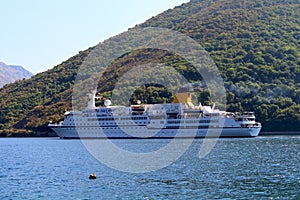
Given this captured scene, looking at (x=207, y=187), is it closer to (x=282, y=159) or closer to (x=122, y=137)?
(x=282, y=159)

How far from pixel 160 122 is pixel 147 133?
3.47 metres

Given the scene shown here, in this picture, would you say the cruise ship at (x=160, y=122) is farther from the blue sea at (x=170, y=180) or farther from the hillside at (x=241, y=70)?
the blue sea at (x=170, y=180)

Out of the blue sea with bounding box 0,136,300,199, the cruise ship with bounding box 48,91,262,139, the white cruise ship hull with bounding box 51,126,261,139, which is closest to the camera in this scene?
the blue sea with bounding box 0,136,300,199

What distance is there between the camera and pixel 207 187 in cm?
3581

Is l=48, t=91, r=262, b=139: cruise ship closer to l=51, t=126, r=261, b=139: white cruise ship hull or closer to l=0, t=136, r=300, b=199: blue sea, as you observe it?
l=51, t=126, r=261, b=139: white cruise ship hull

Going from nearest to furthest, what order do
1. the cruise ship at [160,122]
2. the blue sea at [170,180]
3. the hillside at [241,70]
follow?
the blue sea at [170,180], the cruise ship at [160,122], the hillside at [241,70]

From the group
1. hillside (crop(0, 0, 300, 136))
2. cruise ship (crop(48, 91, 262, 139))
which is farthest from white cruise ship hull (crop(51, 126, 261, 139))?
hillside (crop(0, 0, 300, 136))

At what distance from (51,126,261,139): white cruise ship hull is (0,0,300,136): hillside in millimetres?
18877

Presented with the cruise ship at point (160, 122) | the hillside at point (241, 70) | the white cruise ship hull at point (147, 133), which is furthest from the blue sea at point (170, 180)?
the hillside at point (241, 70)

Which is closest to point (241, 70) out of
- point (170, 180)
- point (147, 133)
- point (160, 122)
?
point (160, 122)

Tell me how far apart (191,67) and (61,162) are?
325 ft

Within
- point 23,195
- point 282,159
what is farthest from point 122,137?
point 23,195

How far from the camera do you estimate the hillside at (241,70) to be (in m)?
124

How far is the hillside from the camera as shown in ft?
408
